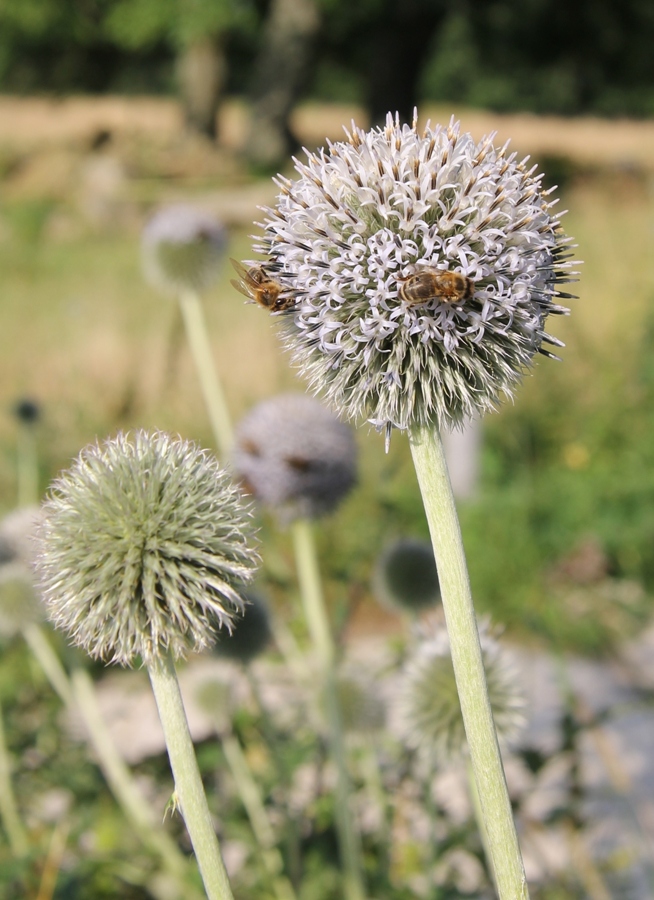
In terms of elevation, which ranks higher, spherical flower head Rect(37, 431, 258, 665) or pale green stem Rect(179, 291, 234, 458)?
pale green stem Rect(179, 291, 234, 458)

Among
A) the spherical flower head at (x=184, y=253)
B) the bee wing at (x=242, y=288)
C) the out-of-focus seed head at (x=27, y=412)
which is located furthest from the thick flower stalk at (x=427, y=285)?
the out-of-focus seed head at (x=27, y=412)

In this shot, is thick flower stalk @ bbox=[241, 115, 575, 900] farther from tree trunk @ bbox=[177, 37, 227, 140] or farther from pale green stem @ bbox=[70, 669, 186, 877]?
tree trunk @ bbox=[177, 37, 227, 140]

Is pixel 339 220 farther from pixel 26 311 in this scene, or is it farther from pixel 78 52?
pixel 78 52

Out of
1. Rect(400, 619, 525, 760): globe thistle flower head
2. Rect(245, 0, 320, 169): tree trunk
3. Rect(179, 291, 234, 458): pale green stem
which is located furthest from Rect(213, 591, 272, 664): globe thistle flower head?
Rect(245, 0, 320, 169): tree trunk

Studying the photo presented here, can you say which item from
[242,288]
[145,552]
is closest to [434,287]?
[242,288]

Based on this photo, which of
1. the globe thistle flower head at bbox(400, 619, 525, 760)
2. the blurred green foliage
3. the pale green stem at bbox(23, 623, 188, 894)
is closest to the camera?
the globe thistle flower head at bbox(400, 619, 525, 760)
